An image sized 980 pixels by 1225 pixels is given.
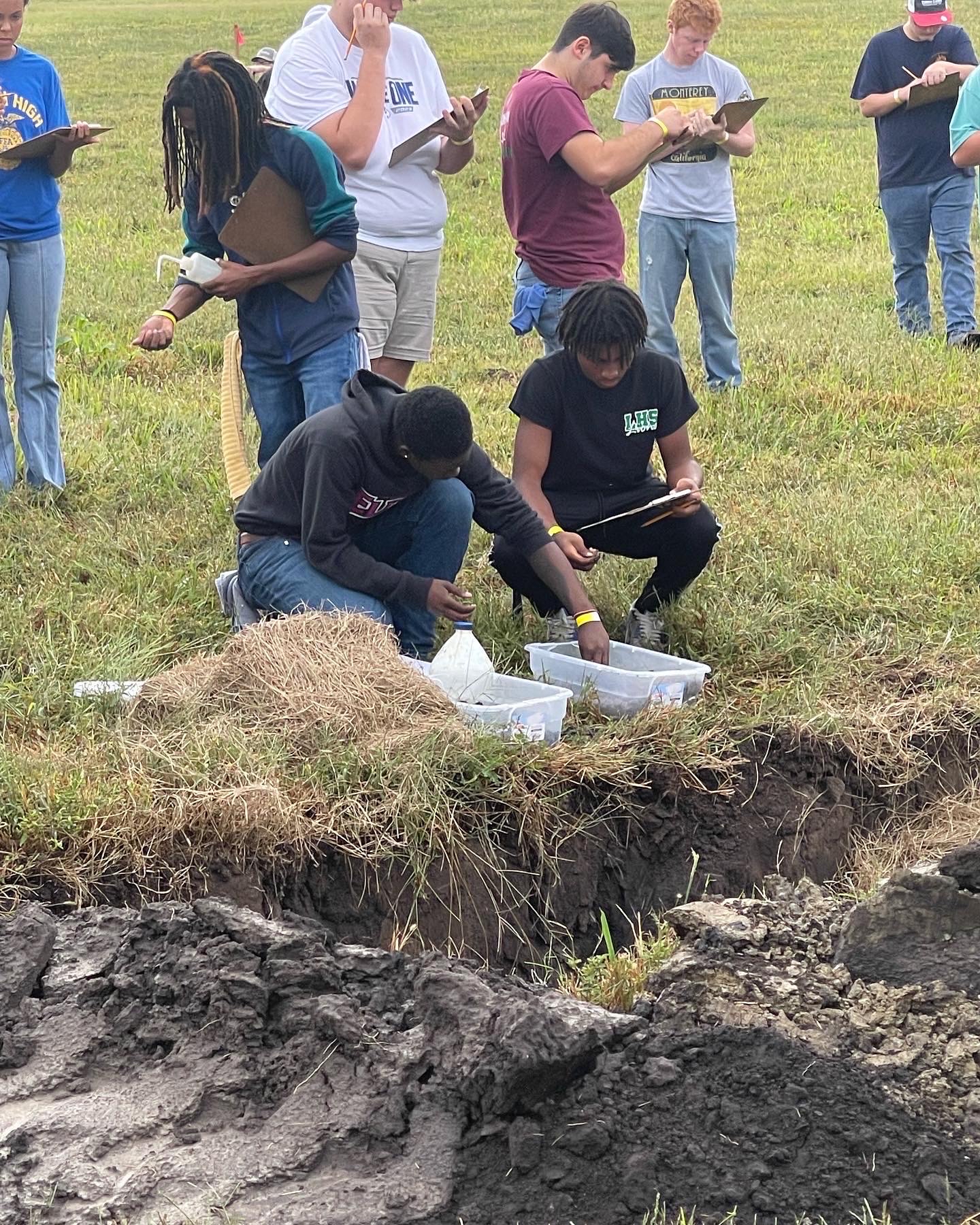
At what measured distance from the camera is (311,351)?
207 inches

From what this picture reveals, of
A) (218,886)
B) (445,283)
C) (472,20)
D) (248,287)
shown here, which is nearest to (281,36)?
(472,20)

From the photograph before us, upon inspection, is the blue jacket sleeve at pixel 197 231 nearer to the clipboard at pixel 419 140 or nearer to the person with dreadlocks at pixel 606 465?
the clipboard at pixel 419 140

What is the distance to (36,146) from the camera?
235 inches

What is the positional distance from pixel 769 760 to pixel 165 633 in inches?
80.1

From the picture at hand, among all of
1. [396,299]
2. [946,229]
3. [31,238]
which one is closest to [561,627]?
[396,299]

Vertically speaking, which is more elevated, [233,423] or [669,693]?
[233,423]

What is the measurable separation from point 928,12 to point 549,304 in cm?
401

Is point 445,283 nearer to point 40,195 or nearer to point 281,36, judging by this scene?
point 40,195

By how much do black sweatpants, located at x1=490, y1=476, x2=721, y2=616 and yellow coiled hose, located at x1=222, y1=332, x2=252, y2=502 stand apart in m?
1.04

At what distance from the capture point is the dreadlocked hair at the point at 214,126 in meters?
4.98

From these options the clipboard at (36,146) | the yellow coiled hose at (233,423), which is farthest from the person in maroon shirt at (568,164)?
the clipboard at (36,146)

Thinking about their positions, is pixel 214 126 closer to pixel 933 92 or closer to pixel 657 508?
pixel 657 508

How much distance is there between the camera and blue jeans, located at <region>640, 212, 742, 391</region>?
7.46m

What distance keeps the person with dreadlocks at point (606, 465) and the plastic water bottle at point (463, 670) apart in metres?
0.51
